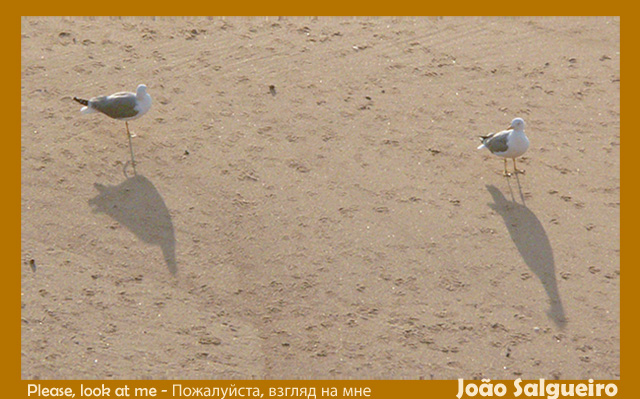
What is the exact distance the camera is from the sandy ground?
8336 millimetres

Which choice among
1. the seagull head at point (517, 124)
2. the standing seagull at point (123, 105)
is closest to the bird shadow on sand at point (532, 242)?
the seagull head at point (517, 124)

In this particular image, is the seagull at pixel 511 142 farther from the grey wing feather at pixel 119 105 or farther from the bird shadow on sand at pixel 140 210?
the grey wing feather at pixel 119 105

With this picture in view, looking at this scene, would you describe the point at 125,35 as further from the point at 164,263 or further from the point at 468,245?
the point at 468,245

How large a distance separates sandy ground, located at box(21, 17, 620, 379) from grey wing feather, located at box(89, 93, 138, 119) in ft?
1.26

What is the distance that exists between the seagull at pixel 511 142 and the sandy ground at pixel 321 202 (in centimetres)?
35

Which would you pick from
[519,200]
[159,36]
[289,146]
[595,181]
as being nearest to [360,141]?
[289,146]

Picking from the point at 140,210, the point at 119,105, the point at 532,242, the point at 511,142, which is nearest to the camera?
the point at 532,242

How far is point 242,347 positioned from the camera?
8289mm

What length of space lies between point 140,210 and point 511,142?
13.1 ft

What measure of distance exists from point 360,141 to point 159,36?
340 centimetres

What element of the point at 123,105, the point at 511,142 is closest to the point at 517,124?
the point at 511,142

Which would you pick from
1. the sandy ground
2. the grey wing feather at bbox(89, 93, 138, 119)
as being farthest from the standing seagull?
the sandy ground

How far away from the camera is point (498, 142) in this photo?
409 inches

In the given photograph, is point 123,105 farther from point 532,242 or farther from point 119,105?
point 532,242
